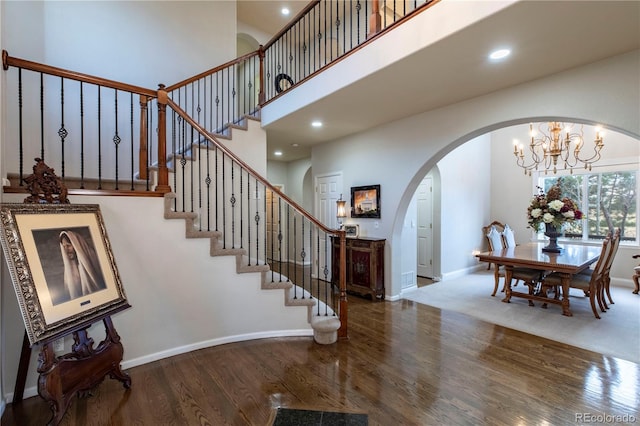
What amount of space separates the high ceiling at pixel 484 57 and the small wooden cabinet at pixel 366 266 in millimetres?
1925

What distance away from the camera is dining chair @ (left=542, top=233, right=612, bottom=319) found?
387 cm

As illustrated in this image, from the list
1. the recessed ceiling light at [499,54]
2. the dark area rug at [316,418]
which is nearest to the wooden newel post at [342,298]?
the dark area rug at [316,418]

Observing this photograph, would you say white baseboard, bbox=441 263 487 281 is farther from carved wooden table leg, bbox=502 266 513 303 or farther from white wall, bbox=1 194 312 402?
white wall, bbox=1 194 312 402

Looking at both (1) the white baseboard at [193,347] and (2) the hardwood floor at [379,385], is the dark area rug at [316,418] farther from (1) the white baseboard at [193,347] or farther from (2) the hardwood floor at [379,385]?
(1) the white baseboard at [193,347]

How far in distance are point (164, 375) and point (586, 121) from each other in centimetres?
444

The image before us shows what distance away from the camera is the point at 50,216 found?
194cm

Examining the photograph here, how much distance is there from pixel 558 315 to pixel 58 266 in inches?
210

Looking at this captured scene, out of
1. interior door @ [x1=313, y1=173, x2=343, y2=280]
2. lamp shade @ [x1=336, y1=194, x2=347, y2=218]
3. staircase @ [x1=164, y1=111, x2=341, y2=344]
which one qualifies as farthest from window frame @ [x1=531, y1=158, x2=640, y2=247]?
staircase @ [x1=164, y1=111, x2=341, y2=344]

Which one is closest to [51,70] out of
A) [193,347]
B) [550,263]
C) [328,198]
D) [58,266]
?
[58,266]

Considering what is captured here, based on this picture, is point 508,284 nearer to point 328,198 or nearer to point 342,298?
point 342,298

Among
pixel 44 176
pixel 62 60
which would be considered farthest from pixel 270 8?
pixel 44 176

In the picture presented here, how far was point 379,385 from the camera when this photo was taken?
2.36 m

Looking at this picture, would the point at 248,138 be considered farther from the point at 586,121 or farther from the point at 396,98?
→ the point at 586,121

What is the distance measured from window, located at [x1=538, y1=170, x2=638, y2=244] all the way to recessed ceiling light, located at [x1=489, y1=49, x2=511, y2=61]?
5114mm
